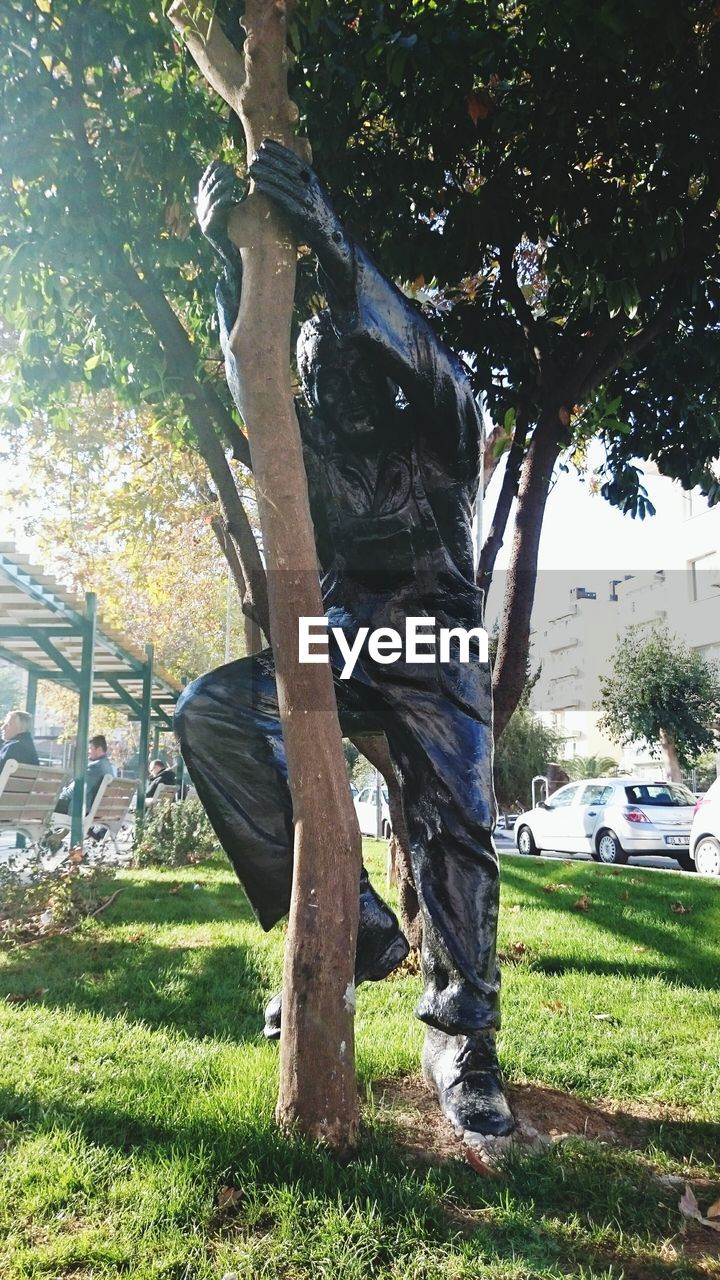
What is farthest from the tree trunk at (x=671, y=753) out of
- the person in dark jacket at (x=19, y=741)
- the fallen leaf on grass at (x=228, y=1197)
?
the fallen leaf on grass at (x=228, y=1197)

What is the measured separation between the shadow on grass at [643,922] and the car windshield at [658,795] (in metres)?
5.85

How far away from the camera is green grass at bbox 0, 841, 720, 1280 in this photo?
1969 mm

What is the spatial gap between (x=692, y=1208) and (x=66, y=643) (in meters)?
12.1

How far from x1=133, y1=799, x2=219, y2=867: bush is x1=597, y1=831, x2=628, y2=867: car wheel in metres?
7.89

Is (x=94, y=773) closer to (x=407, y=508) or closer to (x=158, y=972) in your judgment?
(x=158, y=972)

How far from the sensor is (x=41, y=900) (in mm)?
6535

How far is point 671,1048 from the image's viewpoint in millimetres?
3674

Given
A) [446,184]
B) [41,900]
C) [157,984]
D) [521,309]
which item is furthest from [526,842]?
[446,184]

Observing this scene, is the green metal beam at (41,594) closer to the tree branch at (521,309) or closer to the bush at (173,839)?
the bush at (173,839)

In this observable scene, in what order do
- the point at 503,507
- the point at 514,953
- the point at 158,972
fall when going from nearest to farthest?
the point at 158,972
the point at 514,953
the point at 503,507

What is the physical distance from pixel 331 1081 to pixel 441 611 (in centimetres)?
142

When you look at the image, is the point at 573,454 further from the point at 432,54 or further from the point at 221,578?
the point at 221,578

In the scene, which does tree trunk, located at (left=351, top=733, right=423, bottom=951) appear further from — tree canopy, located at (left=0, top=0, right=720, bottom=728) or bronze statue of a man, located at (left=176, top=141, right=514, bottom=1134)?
bronze statue of a man, located at (left=176, top=141, right=514, bottom=1134)

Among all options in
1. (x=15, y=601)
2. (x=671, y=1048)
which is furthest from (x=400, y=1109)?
(x=15, y=601)
